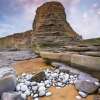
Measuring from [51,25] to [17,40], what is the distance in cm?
1875

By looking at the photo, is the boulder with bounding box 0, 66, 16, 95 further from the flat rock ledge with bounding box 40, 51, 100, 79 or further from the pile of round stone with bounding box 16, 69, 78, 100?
the flat rock ledge with bounding box 40, 51, 100, 79

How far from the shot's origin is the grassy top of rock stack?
13.6 metres

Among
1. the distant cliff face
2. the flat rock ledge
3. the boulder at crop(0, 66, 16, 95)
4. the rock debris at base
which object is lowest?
the rock debris at base

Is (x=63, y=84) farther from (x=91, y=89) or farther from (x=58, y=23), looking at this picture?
(x=58, y=23)

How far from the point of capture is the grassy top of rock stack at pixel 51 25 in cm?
1356

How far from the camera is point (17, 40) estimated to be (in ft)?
106

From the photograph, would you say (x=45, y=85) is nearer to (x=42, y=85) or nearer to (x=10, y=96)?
(x=42, y=85)

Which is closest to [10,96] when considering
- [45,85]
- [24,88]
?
[24,88]

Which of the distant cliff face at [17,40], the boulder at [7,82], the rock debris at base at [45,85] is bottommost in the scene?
the rock debris at base at [45,85]

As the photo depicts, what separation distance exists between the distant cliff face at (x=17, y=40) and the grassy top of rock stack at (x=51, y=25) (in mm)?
14055

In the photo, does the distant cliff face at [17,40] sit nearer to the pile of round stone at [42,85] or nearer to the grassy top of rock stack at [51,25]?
the grassy top of rock stack at [51,25]

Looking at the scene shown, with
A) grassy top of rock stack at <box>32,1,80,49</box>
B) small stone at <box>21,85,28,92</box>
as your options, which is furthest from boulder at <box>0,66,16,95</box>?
grassy top of rock stack at <box>32,1,80,49</box>

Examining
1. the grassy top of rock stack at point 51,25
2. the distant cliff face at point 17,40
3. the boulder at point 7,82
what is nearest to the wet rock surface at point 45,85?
the boulder at point 7,82

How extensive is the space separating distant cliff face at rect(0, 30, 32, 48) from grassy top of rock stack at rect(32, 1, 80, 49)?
553 inches
